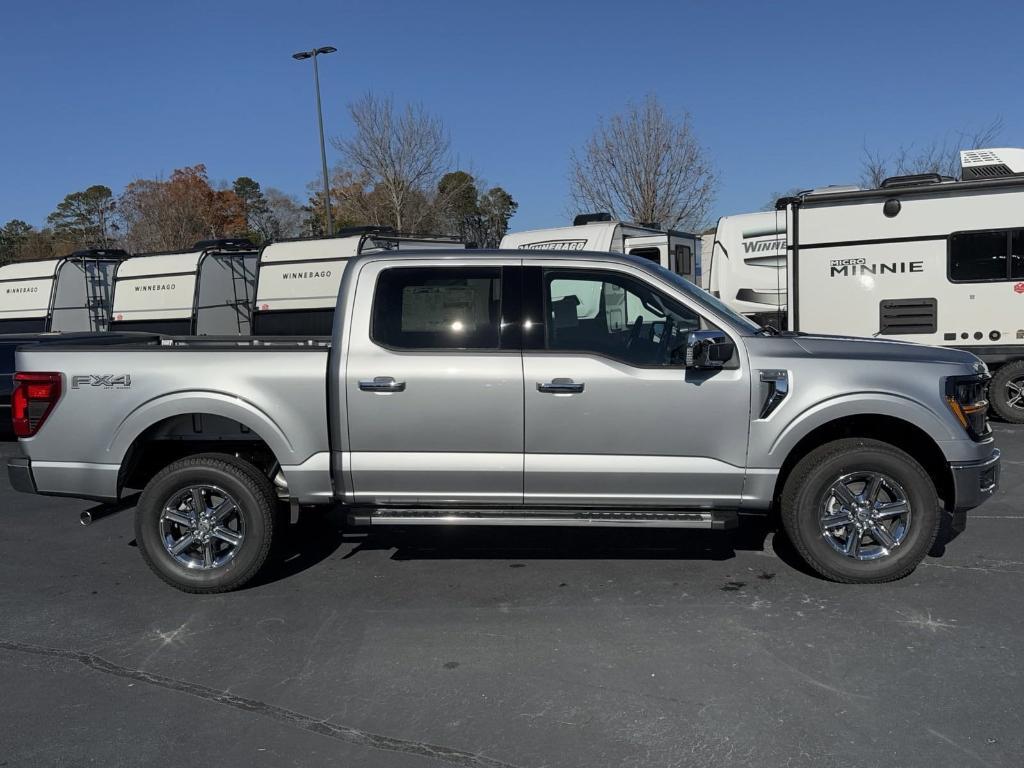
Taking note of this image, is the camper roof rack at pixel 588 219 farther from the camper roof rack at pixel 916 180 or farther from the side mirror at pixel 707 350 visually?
the side mirror at pixel 707 350

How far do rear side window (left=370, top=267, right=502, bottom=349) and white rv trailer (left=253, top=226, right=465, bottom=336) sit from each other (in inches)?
435

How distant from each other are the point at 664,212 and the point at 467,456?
22.9 metres

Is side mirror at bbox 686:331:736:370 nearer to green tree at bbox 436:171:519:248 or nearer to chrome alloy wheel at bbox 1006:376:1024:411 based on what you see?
chrome alloy wheel at bbox 1006:376:1024:411

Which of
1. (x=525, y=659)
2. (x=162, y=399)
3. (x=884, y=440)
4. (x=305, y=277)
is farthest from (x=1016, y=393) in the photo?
(x=305, y=277)

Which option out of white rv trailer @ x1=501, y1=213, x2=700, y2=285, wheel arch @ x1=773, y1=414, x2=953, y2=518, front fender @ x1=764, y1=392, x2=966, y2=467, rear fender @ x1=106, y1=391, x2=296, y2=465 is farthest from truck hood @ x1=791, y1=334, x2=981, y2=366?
white rv trailer @ x1=501, y1=213, x2=700, y2=285

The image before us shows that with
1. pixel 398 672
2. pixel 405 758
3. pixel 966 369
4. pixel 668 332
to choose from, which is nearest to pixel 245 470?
pixel 398 672

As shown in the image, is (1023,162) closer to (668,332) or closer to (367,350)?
(668,332)

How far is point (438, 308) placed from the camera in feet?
16.3

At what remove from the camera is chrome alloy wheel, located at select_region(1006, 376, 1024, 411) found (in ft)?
33.5

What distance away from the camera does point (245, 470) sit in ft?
16.4

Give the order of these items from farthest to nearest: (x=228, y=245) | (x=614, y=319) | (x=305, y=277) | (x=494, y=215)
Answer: (x=494, y=215), (x=228, y=245), (x=305, y=277), (x=614, y=319)

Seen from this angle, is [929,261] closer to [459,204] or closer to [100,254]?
[100,254]

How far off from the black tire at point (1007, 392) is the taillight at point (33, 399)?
9.99 m

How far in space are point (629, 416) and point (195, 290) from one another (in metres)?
15.0
